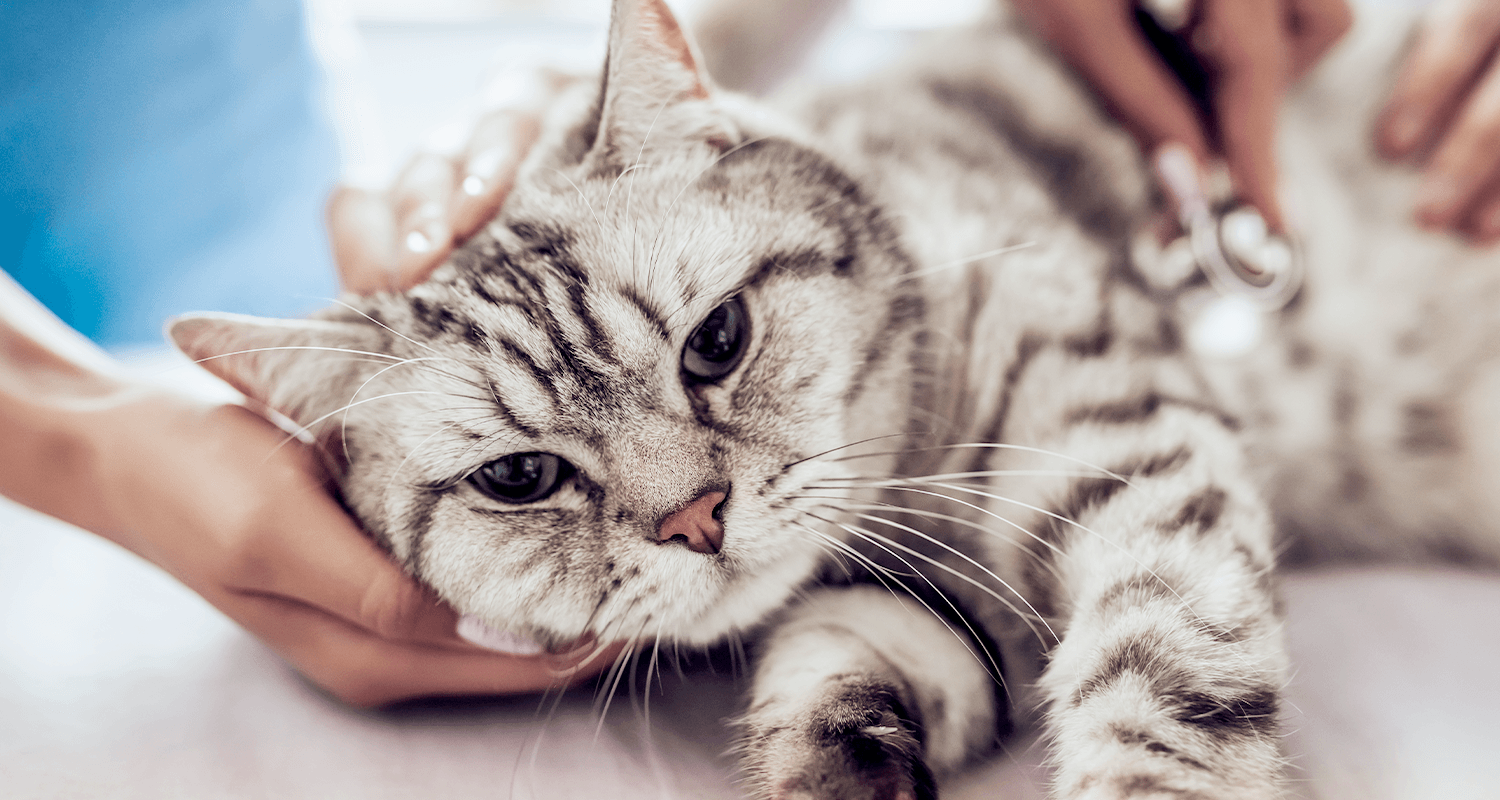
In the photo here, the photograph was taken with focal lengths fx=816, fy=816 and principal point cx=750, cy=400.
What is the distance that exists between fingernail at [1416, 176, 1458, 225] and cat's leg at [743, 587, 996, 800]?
1.11 metres

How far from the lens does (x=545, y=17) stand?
249cm

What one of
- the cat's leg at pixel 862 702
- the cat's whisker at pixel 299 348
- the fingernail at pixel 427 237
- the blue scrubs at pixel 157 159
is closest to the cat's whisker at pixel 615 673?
the cat's leg at pixel 862 702

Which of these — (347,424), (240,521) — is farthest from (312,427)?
(240,521)

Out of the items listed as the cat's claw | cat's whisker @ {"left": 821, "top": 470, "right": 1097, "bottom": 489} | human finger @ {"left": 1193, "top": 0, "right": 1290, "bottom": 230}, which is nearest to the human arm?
the cat's claw

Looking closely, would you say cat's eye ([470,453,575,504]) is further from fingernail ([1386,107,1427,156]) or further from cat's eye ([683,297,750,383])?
fingernail ([1386,107,1427,156])

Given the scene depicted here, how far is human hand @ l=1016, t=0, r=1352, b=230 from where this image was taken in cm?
124

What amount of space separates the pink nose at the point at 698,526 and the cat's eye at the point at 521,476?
13 cm

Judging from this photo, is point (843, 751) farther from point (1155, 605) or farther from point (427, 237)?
point (427, 237)

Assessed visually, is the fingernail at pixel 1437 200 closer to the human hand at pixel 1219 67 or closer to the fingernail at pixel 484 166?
the human hand at pixel 1219 67

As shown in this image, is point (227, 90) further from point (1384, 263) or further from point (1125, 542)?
point (1384, 263)

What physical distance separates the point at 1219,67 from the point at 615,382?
1.12 meters

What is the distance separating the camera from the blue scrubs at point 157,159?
1.31 metres

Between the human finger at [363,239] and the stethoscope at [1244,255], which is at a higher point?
the stethoscope at [1244,255]

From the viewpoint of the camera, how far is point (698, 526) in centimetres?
79
